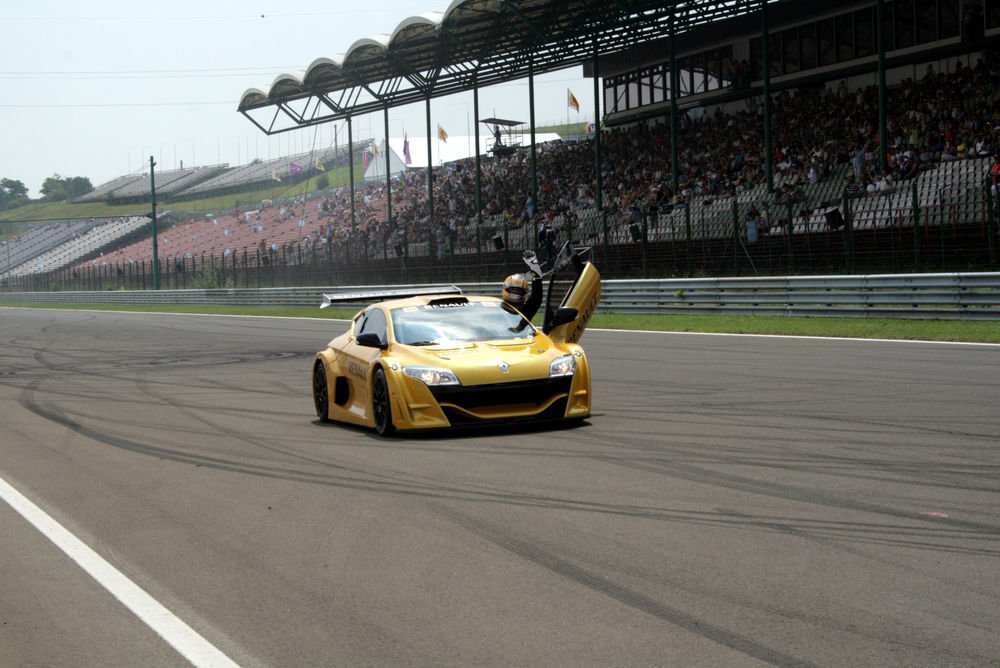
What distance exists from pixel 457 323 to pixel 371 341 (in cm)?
85

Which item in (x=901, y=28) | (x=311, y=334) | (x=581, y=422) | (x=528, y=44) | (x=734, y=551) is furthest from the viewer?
(x=528, y=44)

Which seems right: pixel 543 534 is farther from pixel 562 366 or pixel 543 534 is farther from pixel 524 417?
pixel 562 366

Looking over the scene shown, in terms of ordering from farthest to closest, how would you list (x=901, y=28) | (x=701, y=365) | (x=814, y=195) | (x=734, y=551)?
(x=901, y=28)
(x=814, y=195)
(x=701, y=365)
(x=734, y=551)

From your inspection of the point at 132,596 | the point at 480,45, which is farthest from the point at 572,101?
the point at 132,596

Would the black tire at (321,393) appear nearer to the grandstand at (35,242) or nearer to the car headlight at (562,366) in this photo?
the car headlight at (562,366)

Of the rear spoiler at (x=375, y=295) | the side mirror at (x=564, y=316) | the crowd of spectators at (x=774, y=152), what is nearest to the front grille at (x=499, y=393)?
the side mirror at (x=564, y=316)

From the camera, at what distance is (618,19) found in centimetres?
4038

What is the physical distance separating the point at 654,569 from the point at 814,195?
2750 centimetres

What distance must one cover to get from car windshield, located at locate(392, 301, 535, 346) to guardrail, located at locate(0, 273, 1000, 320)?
4.16 metres

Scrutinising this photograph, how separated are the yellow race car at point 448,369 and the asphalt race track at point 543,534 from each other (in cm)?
26

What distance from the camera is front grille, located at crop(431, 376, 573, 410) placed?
1052 cm

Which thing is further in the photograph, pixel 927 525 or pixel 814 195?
pixel 814 195

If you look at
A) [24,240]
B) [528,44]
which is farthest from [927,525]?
[24,240]

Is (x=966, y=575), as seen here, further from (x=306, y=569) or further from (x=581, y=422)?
(x=581, y=422)
